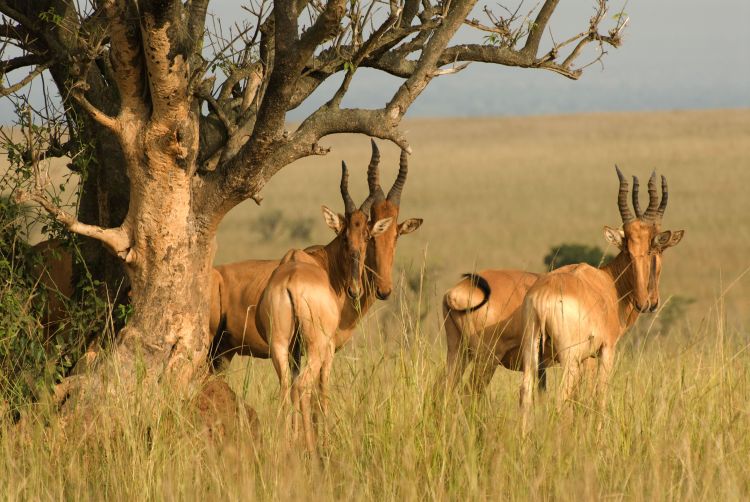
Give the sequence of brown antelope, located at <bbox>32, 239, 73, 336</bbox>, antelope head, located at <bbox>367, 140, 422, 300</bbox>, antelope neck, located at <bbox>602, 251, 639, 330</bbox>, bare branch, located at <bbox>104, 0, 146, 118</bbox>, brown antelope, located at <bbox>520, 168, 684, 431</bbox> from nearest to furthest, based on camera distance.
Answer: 1. bare branch, located at <bbox>104, 0, 146, 118</bbox>
2. brown antelope, located at <bbox>520, 168, 684, 431</bbox>
3. brown antelope, located at <bbox>32, 239, 73, 336</bbox>
4. antelope head, located at <bbox>367, 140, 422, 300</bbox>
5. antelope neck, located at <bbox>602, 251, 639, 330</bbox>

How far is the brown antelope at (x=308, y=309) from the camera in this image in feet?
27.0

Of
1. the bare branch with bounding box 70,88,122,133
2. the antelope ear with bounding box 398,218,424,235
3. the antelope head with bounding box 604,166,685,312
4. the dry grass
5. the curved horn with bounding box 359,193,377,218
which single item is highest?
the bare branch with bounding box 70,88,122,133

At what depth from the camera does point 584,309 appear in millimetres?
8641

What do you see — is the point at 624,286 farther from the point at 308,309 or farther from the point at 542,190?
the point at 542,190

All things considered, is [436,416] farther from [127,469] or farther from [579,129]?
[579,129]

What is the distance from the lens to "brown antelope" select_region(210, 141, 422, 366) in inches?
367

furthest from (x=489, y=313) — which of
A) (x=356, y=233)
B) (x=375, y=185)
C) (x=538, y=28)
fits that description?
(x=538, y=28)

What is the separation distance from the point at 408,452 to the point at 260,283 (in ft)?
13.8

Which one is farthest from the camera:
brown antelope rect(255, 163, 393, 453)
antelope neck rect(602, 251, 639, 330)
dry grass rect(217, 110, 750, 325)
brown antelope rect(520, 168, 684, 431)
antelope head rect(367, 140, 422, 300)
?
dry grass rect(217, 110, 750, 325)

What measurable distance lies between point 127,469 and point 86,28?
314 centimetres

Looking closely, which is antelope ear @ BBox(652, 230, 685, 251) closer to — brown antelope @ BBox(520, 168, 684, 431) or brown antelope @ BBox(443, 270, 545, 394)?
brown antelope @ BBox(520, 168, 684, 431)

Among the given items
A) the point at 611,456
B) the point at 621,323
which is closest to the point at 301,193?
the point at 621,323

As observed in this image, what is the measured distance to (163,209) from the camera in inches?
314

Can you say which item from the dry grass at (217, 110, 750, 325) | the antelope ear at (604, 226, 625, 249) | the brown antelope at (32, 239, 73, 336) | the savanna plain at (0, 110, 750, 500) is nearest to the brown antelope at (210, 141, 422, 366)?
the savanna plain at (0, 110, 750, 500)
